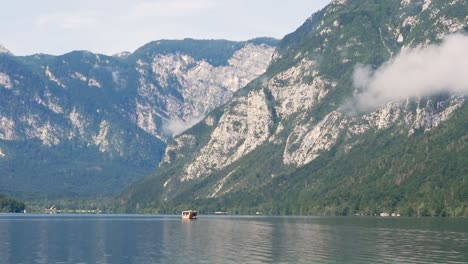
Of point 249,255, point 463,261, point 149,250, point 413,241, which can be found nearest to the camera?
point 463,261

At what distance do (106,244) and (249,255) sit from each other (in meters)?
46.7

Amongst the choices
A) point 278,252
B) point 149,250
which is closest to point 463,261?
point 278,252

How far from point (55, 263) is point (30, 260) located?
8030mm

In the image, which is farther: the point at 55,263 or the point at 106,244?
the point at 106,244

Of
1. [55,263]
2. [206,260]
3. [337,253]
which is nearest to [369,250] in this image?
[337,253]

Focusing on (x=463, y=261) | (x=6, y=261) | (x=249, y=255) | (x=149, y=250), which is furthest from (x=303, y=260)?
(x=6, y=261)

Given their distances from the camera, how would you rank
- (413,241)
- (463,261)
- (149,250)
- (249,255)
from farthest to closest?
(413,241), (149,250), (249,255), (463,261)

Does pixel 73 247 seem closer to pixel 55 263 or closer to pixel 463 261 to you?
pixel 55 263

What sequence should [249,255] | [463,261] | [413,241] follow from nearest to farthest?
1. [463,261]
2. [249,255]
3. [413,241]

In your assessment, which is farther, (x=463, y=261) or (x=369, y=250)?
(x=369, y=250)

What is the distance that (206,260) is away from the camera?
6137 inches

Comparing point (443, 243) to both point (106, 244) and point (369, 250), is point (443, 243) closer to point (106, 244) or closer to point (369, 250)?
point (369, 250)

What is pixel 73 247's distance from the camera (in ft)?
620

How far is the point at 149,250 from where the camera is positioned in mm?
180125
